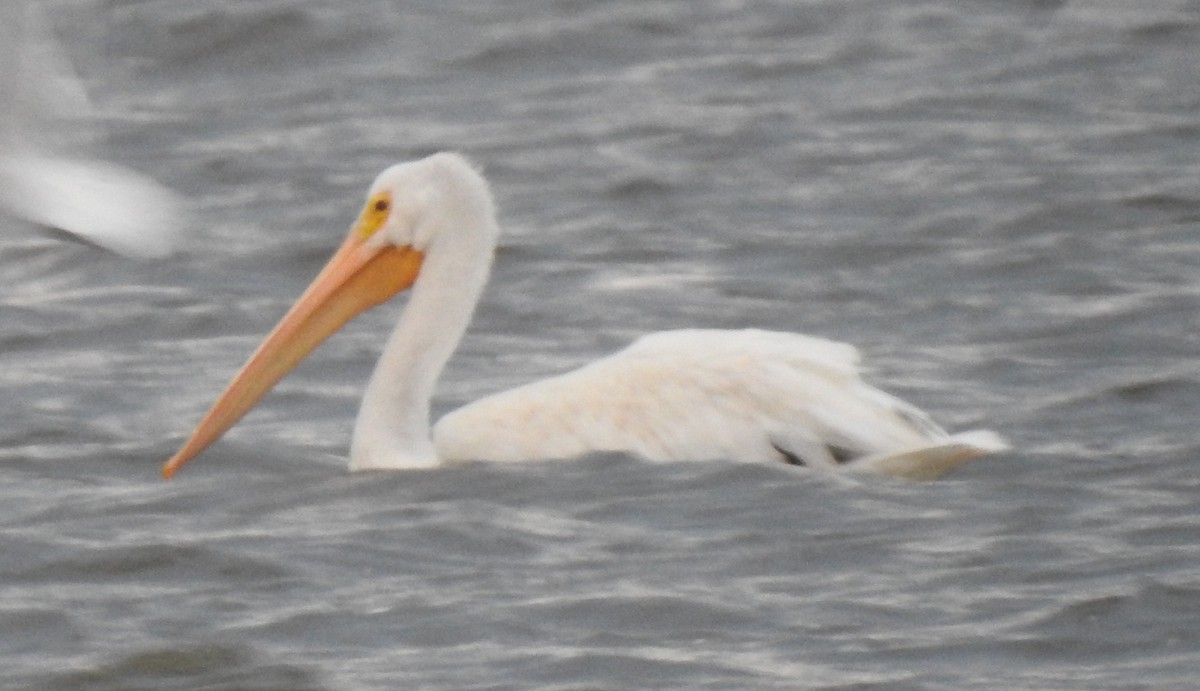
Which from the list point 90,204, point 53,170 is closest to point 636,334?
point 53,170

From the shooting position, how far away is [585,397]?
740 cm

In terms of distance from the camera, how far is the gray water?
615 centimetres

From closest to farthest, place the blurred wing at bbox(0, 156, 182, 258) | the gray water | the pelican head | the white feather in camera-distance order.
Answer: the blurred wing at bbox(0, 156, 182, 258)
the gray water
the white feather
the pelican head

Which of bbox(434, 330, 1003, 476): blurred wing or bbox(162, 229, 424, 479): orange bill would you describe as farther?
bbox(162, 229, 424, 479): orange bill

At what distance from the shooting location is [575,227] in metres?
11.1

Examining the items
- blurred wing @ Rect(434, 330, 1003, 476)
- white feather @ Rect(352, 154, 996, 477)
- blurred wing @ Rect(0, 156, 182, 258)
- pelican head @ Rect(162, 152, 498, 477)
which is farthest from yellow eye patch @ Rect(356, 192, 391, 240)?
blurred wing @ Rect(0, 156, 182, 258)

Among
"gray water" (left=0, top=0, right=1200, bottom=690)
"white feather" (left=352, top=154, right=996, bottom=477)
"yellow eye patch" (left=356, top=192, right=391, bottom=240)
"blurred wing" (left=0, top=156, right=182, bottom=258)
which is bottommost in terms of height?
"gray water" (left=0, top=0, right=1200, bottom=690)

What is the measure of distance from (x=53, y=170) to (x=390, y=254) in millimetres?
3518

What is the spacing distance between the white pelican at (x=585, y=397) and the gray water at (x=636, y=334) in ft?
0.29

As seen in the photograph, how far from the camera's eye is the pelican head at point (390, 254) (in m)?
7.92

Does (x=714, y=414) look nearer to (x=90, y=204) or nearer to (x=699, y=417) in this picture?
(x=699, y=417)

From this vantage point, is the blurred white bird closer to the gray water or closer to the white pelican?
the gray water

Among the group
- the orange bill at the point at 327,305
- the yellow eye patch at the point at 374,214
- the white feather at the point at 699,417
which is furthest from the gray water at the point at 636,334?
the yellow eye patch at the point at 374,214

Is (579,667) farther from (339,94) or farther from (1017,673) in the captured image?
(339,94)
